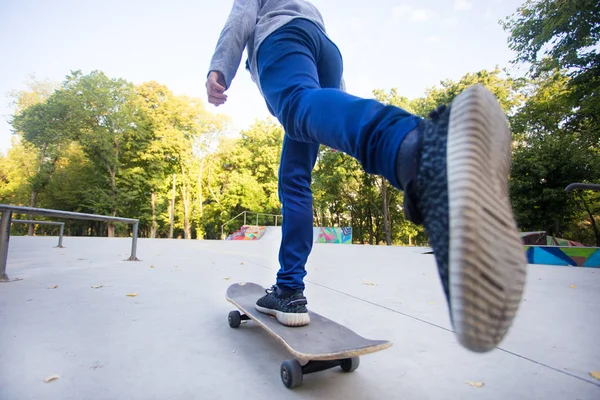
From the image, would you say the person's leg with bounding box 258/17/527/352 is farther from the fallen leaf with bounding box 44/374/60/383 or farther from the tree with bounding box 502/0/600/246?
the tree with bounding box 502/0/600/246

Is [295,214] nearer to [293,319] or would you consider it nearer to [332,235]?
[293,319]

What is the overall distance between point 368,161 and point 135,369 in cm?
96

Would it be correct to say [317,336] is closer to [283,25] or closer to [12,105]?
[283,25]

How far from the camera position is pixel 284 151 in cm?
142

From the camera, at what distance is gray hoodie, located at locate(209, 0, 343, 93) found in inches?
45.8

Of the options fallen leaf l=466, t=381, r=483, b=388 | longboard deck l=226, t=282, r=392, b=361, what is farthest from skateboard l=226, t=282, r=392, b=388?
fallen leaf l=466, t=381, r=483, b=388

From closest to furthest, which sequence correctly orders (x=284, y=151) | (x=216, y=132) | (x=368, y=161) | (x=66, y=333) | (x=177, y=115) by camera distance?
(x=368, y=161), (x=66, y=333), (x=284, y=151), (x=177, y=115), (x=216, y=132)

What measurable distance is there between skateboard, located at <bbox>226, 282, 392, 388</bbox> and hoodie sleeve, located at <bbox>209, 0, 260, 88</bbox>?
0.95 metres

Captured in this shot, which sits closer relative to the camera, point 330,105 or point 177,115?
point 330,105

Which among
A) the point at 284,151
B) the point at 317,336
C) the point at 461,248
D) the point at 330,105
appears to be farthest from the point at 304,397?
the point at 284,151

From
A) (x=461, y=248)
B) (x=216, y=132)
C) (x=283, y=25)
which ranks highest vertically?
(x=216, y=132)

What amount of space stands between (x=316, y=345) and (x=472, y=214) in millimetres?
678

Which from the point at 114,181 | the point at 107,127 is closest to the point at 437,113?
the point at 114,181

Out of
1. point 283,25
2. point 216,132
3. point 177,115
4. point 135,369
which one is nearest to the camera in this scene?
point 135,369
